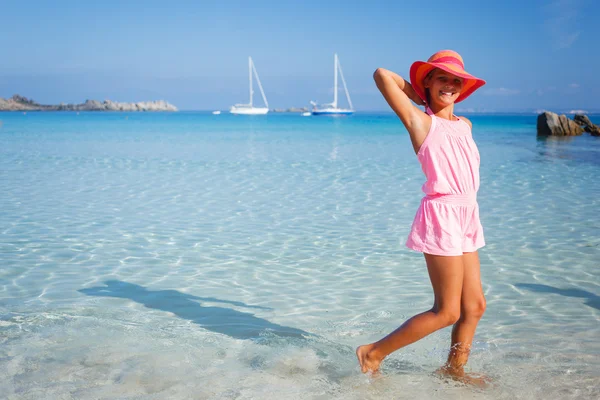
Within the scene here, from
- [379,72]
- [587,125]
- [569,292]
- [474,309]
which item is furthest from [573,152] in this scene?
[379,72]

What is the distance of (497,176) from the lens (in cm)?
1432

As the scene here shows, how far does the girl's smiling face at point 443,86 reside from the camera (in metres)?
3.12

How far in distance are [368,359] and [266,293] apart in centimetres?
211

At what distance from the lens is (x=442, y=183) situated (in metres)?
3.00

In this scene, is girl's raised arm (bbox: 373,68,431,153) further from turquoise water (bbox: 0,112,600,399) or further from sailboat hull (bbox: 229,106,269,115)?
sailboat hull (bbox: 229,106,269,115)

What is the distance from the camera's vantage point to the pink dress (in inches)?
118

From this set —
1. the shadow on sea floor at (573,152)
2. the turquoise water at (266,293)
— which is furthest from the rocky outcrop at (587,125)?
the turquoise water at (266,293)

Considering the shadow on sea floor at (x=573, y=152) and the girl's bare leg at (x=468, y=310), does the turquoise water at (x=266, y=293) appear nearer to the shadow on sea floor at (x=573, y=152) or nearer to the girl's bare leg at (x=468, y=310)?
the girl's bare leg at (x=468, y=310)

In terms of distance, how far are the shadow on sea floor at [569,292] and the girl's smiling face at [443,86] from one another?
2.97 meters

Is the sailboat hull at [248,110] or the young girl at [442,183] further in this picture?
the sailboat hull at [248,110]

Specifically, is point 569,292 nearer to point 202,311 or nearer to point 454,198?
point 454,198

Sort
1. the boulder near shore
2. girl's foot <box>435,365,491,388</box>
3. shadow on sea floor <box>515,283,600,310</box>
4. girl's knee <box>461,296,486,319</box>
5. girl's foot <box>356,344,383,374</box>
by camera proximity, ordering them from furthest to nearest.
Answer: the boulder near shore
shadow on sea floor <box>515,283,600,310</box>
girl's foot <box>435,365,491,388</box>
girl's foot <box>356,344,383,374</box>
girl's knee <box>461,296,486,319</box>

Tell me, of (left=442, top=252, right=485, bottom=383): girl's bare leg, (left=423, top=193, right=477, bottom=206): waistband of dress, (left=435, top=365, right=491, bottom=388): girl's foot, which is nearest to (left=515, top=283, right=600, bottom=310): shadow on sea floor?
(left=435, top=365, right=491, bottom=388): girl's foot

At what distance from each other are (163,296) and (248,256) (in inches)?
59.5
